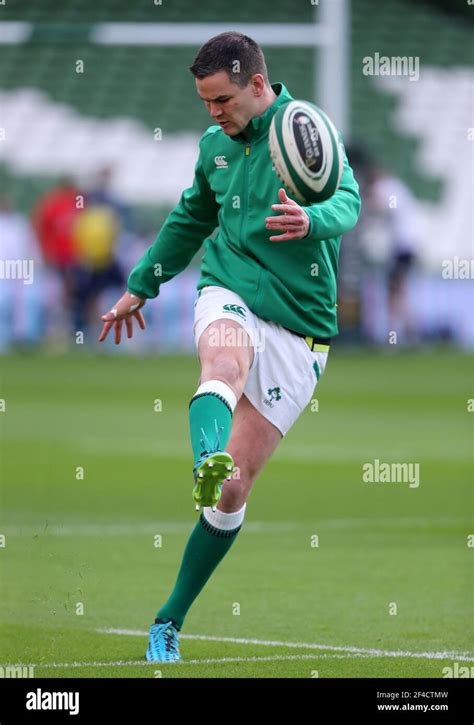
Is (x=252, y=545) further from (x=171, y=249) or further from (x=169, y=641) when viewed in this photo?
(x=169, y=641)

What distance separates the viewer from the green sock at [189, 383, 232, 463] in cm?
555

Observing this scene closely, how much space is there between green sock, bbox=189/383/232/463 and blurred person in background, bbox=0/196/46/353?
18954mm

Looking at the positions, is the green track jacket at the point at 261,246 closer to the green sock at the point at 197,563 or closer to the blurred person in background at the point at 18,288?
the green sock at the point at 197,563

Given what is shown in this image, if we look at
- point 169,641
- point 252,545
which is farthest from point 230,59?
point 252,545

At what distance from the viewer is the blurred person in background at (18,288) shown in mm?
24694

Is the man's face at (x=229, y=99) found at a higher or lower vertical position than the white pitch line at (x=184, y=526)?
higher

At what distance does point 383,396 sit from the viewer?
18.3 metres

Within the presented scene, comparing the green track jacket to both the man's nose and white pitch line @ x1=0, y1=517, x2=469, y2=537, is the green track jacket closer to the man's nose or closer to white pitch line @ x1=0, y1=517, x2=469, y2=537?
the man's nose

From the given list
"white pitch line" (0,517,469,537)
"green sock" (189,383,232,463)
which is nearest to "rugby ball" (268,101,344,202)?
"green sock" (189,383,232,463)

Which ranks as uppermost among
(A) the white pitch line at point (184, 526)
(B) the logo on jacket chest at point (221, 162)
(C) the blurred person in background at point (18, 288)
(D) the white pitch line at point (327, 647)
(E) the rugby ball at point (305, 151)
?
(C) the blurred person in background at point (18, 288)

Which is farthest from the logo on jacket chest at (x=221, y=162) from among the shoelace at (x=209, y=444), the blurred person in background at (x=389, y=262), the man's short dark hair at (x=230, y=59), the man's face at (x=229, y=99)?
the blurred person in background at (x=389, y=262)
